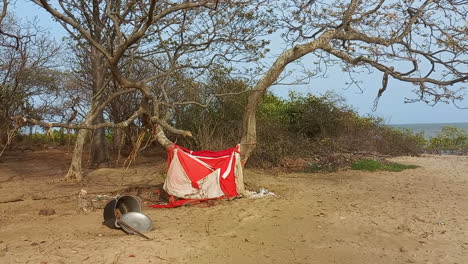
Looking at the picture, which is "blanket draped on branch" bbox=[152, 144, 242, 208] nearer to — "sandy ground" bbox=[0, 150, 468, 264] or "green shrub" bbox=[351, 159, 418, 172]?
"sandy ground" bbox=[0, 150, 468, 264]

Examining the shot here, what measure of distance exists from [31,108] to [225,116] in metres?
7.17

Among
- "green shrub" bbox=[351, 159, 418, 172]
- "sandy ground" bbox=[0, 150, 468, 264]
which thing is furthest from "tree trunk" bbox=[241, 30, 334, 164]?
"green shrub" bbox=[351, 159, 418, 172]

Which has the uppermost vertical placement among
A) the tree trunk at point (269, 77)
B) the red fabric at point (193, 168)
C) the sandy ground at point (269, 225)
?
the tree trunk at point (269, 77)

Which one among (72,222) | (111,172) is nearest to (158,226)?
(72,222)

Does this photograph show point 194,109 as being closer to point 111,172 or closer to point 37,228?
point 111,172

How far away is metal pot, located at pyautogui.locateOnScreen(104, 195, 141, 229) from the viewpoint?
626 centimetres

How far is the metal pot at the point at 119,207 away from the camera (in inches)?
246

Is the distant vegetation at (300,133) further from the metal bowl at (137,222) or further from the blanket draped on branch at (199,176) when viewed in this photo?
the metal bowl at (137,222)

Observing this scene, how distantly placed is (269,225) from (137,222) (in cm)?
185

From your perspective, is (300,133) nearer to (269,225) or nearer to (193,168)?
(193,168)

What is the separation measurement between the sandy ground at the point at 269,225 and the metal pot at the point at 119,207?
0.46 ft

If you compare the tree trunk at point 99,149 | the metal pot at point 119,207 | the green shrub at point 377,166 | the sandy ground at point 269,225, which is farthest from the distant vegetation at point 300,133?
the metal pot at point 119,207

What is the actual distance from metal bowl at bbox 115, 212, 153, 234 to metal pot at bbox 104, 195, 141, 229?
25cm

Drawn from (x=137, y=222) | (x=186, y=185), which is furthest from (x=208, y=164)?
(x=137, y=222)
